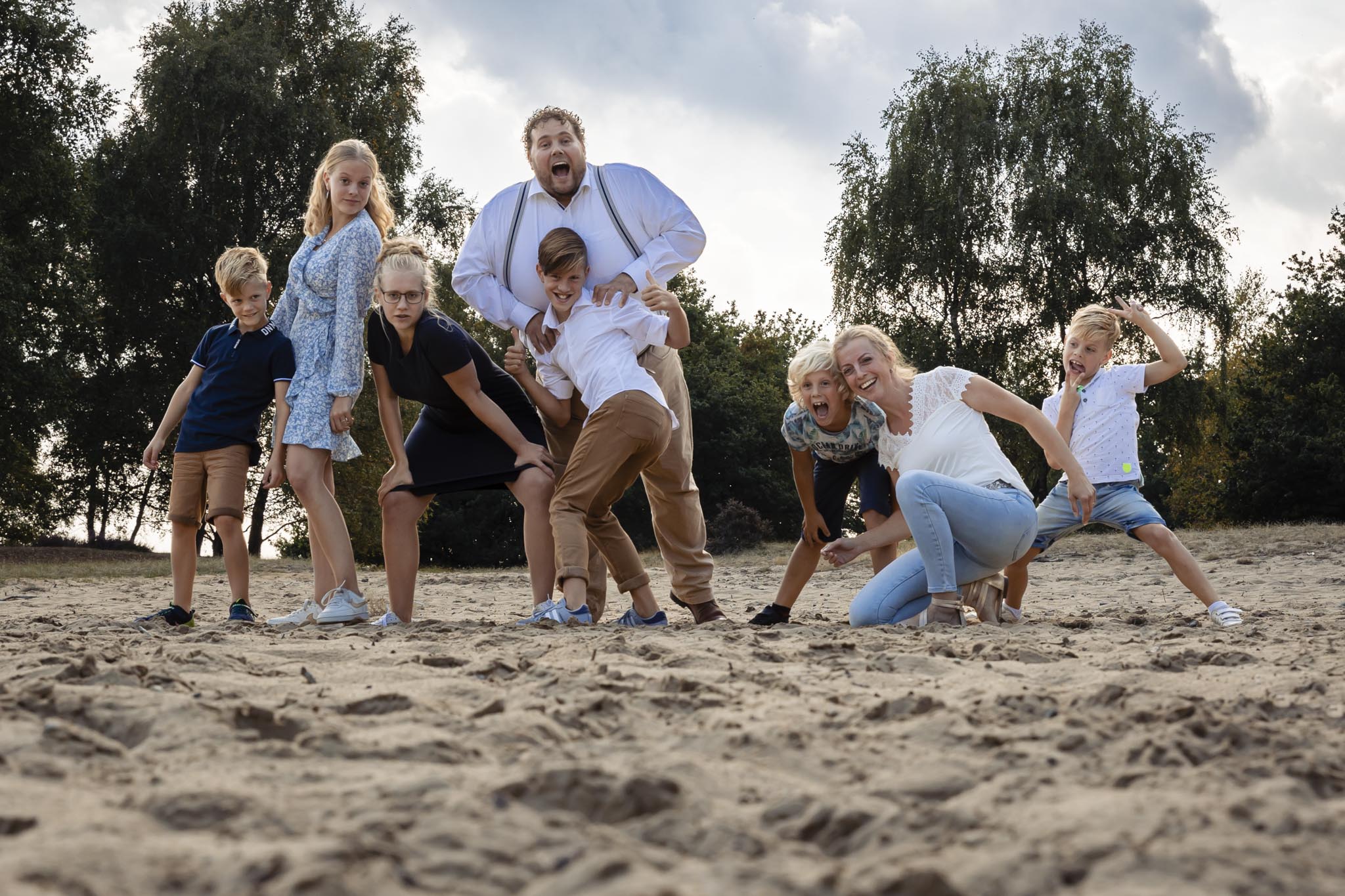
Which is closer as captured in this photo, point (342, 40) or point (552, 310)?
point (552, 310)

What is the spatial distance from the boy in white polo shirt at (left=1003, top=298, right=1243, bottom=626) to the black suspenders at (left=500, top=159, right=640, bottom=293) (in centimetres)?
215

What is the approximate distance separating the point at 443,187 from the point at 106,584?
605 inches

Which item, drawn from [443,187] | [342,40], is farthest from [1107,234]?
[342,40]

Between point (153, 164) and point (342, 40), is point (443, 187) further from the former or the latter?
point (153, 164)

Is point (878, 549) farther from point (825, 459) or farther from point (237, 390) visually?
point (237, 390)

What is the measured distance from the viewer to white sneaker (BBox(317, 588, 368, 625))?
5.14 metres

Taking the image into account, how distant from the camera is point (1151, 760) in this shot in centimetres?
224

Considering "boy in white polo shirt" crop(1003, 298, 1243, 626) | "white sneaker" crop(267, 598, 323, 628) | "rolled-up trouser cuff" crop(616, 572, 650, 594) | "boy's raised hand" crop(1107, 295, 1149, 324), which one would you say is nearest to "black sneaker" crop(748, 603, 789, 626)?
"rolled-up trouser cuff" crop(616, 572, 650, 594)

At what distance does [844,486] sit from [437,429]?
2038 millimetres

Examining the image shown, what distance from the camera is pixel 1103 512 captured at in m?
5.80

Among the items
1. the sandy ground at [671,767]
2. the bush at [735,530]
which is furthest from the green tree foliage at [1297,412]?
the sandy ground at [671,767]

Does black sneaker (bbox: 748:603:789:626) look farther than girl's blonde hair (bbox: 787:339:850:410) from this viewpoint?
Yes

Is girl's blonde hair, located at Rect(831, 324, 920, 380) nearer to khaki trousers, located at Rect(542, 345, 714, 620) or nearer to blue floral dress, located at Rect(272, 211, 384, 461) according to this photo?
khaki trousers, located at Rect(542, 345, 714, 620)

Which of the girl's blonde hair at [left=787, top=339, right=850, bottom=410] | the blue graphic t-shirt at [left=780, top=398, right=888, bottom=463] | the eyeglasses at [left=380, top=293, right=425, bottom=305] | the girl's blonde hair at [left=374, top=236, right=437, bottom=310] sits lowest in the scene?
the blue graphic t-shirt at [left=780, top=398, right=888, bottom=463]
